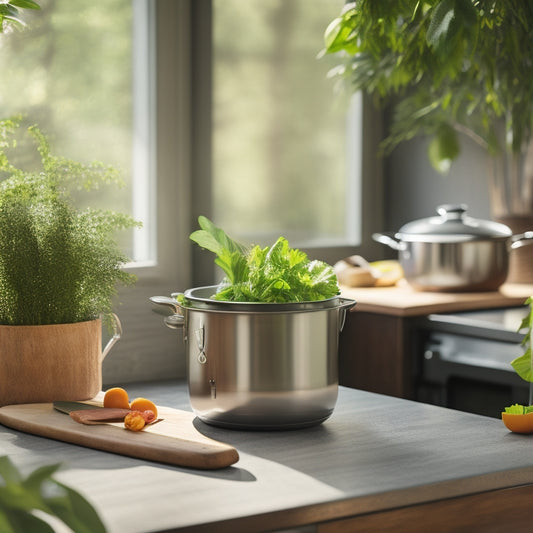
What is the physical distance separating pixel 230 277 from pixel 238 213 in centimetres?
124

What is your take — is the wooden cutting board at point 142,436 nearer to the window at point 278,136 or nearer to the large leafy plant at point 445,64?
the large leafy plant at point 445,64

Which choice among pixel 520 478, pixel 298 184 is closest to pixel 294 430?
pixel 520 478

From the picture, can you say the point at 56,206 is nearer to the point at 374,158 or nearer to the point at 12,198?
the point at 12,198

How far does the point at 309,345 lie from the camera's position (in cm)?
126

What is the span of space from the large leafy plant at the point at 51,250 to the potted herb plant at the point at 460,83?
59 centimetres

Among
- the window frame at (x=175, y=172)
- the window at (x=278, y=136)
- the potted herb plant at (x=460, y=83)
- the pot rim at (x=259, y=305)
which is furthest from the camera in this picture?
the window at (x=278, y=136)

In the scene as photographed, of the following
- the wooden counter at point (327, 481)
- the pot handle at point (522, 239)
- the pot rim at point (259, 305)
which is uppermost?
the pot handle at point (522, 239)

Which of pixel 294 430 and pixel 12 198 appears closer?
pixel 294 430

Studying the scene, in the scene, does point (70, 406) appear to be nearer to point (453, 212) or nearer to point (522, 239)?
point (453, 212)

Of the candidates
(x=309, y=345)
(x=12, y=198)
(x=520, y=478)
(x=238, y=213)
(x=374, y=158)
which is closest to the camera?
(x=520, y=478)

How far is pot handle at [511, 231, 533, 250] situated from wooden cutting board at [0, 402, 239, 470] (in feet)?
4.59

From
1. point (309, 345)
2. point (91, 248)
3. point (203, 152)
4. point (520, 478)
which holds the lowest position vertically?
point (520, 478)

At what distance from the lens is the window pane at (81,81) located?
6.73 ft

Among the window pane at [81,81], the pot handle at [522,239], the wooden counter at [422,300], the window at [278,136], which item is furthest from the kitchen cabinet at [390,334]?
the window pane at [81,81]
